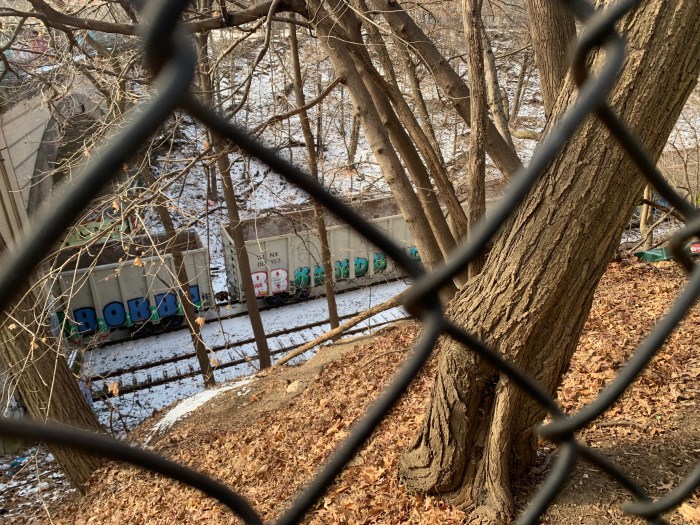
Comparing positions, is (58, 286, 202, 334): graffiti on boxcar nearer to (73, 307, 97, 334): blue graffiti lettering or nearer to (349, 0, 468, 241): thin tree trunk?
(73, 307, 97, 334): blue graffiti lettering

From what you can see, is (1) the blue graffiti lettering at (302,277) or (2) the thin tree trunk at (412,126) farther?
(1) the blue graffiti lettering at (302,277)

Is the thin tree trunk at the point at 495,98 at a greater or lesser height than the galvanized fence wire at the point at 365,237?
greater

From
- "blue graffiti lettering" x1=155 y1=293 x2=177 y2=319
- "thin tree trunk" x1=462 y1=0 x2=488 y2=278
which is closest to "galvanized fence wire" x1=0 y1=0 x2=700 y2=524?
"thin tree trunk" x1=462 y1=0 x2=488 y2=278

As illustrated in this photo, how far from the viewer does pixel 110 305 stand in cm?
1476

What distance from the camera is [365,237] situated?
76 centimetres

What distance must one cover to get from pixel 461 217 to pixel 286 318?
1037cm

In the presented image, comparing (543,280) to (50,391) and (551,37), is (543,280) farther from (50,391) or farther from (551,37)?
(50,391)

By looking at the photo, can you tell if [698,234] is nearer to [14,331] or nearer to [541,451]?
[541,451]

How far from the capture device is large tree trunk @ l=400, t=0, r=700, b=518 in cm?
213

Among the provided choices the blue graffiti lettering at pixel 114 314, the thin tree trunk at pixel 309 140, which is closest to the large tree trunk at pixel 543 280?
the thin tree trunk at pixel 309 140

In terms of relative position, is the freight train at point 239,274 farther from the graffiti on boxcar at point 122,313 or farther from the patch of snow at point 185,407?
→ the patch of snow at point 185,407

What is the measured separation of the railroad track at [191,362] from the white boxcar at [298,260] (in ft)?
5.06

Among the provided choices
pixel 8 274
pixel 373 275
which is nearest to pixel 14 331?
pixel 8 274

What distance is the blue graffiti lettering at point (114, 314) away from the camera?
14.8 m
